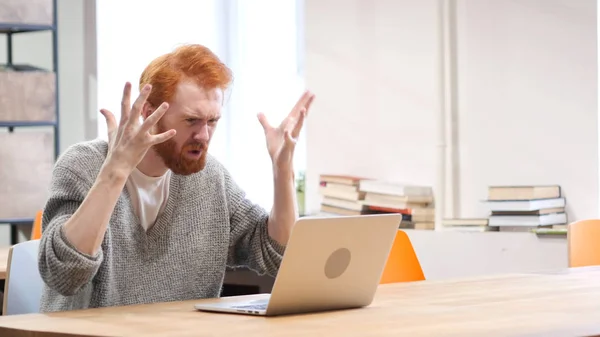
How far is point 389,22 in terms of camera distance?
450 cm

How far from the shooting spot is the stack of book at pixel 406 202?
424 cm

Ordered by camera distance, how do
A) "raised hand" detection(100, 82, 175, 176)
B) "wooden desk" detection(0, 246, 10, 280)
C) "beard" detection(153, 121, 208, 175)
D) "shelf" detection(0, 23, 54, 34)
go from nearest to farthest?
"raised hand" detection(100, 82, 175, 176)
"beard" detection(153, 121, 208, 175)
"wooden desk" detection(0, 246, 10, 280)
"shelf" detection(0, 23, 54, 34)

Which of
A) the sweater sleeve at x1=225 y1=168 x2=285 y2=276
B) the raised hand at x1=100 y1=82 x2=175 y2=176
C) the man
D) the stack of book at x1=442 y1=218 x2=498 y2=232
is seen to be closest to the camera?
the raised hand at x1=100 y1=82 x2=175 y2=176

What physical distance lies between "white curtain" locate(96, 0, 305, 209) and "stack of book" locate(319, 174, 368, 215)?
0.50 metres

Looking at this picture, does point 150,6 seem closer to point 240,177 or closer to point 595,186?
point 240,177

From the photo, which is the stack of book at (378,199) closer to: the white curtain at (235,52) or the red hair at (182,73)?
the white curtain at (235,52)

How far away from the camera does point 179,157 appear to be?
228 centimetres

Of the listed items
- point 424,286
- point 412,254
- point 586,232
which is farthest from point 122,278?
point 586,232

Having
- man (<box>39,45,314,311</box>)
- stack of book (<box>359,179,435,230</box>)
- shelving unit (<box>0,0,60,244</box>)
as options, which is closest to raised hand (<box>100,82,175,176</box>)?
man (<box>39,45,314,311</box>)

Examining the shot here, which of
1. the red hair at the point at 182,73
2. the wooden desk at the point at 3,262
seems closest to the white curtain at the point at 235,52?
the wooden desk at the point at 3,262

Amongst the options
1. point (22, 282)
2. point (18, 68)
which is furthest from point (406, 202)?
point (22, 282)

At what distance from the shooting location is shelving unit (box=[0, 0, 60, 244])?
4.72 meters

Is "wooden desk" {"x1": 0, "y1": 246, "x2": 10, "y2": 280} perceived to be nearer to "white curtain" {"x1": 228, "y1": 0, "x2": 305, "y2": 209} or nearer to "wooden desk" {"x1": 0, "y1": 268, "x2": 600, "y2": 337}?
"wooden desk" {"x1": 0, "y1": 268, "x2": 600, "y2": 337}

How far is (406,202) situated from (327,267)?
246 cm
